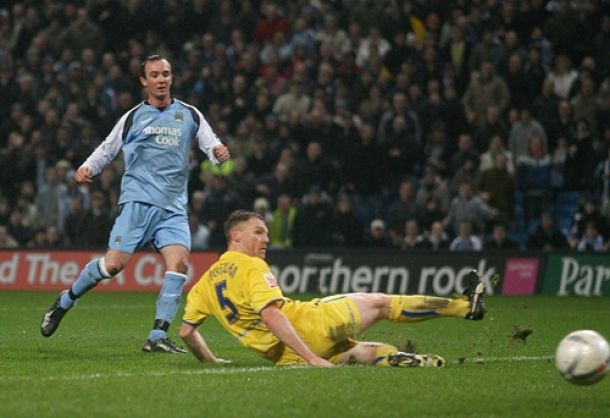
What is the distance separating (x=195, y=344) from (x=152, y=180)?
2208 mm

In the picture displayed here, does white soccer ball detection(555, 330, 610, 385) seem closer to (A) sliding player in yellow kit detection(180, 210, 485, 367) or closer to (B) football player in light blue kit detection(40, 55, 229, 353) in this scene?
(A) sliding player in yellow kit detection(180, 210, 485, 367)

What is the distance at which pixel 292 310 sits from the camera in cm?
905

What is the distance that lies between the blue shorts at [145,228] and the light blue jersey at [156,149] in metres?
0.07

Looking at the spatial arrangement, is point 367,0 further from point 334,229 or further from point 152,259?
point 152,259

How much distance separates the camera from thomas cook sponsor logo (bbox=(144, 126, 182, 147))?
11.2m

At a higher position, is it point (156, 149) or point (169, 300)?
point (156, 149)

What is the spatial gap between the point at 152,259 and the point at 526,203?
638cm

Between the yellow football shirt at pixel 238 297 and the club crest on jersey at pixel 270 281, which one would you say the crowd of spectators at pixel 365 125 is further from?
the club crest on jersey at pixel 270 281

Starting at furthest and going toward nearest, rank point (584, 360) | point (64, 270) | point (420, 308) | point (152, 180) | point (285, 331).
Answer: point (64, 270) < point (152, 180) < point (420, 308) < point (285, 331) < point (584, 360)

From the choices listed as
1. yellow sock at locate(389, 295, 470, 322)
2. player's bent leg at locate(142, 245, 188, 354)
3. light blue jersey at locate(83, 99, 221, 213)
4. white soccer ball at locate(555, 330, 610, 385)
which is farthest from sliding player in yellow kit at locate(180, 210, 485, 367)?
light blue jersey at locate(83, 99, 221, 213)

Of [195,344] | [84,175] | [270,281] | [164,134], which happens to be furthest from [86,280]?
[270,281]

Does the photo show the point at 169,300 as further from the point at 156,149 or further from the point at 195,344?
the point at 195,344

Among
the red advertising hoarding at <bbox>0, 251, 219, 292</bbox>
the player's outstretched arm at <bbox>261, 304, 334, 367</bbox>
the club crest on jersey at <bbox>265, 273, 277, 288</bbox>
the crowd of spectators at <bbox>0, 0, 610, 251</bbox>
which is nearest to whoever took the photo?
the player's outstretched arm at <bbox>261, 304, 334, 367</bbox>

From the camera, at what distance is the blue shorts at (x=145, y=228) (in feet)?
36.5
